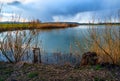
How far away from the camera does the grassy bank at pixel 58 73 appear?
595 centimetres

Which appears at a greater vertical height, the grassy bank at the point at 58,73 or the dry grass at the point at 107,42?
the dry grass at the point at 107,42

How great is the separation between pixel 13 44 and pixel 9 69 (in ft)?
6.43

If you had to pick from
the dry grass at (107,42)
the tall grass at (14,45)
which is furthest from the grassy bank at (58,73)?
the tall grass at (14,45)

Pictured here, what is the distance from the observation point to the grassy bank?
595 centimetres

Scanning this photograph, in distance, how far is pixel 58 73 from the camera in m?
6.39

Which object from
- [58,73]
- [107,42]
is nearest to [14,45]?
[58,73]

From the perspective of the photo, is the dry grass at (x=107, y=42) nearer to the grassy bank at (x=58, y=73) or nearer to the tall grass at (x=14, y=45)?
the grassy bank at (x=58, y=73)

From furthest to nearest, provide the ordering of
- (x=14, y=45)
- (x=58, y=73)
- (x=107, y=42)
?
(x=14, y=45), (x=107, y=42), (x=58, y=73)

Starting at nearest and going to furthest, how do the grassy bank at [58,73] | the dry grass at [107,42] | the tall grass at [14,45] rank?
the grassy bank at [58,73] → the dry grass at [107,42] → the tall grass at [14,45]

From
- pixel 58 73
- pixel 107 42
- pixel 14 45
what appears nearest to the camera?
pixel 58 73

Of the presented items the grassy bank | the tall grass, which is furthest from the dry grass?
the tall grass

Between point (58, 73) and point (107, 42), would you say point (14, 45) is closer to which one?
point (58, 73)

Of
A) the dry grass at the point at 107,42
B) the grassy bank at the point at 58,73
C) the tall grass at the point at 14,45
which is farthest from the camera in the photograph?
the tall grass at the point at 14,45

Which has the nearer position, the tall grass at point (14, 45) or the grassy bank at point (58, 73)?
the grassy bank at point (58, 73)
